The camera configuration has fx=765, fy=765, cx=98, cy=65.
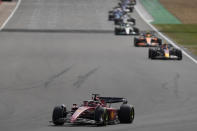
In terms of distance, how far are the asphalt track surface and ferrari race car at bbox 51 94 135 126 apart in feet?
0.80

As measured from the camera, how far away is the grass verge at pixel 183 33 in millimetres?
50781

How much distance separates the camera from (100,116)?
1848 centimetres

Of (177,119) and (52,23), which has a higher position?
(177,119)

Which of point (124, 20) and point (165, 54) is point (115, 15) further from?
point (165, 54)

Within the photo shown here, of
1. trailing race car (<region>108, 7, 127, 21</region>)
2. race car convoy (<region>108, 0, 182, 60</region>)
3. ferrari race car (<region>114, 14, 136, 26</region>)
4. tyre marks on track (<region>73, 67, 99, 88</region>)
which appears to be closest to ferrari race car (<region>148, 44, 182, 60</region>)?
race car convoy (<region>108, 0, 182, 60</region>)

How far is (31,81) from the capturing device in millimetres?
30781

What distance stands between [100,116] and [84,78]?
13.2 m

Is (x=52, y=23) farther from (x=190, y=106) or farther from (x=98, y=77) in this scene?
(x=190, y=106)

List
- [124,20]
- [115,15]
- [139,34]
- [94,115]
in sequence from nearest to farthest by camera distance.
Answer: [94,115] → [139,34] → [124,20] → [115,15]

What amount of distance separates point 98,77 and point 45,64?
611 centimetres

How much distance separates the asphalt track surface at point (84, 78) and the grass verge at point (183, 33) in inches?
107

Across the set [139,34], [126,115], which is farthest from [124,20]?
[126,115]

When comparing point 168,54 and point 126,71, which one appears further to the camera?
point 168,54

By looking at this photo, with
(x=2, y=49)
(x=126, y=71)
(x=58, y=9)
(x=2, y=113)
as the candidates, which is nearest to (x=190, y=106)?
(x=2, y=113)
